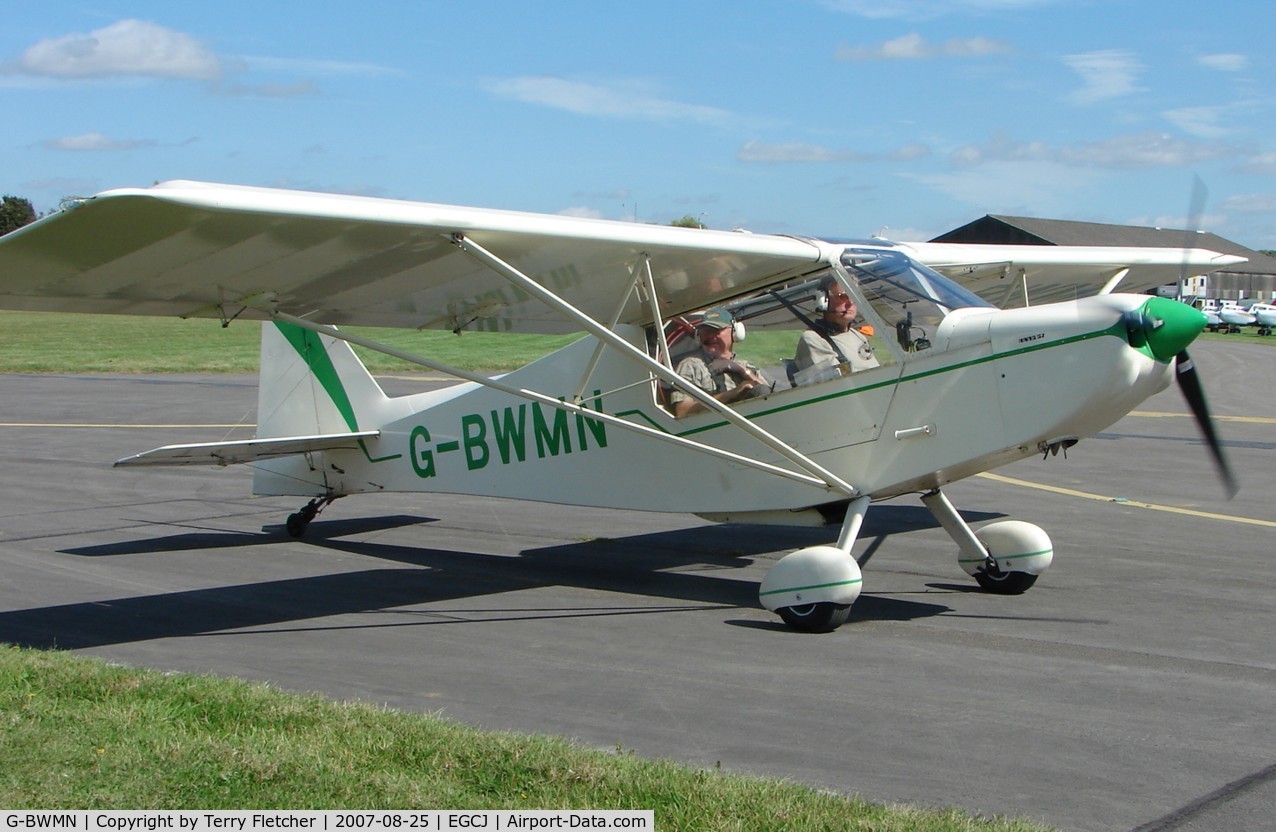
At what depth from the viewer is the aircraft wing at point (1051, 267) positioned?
10.3 metres

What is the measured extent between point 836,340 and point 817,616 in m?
1.94

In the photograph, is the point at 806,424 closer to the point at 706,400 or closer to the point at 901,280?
the point at 706,400

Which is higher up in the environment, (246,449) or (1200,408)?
(1200,408)

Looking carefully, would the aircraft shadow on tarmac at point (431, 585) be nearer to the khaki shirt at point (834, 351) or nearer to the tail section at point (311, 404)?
the tail section at point (311, 404)

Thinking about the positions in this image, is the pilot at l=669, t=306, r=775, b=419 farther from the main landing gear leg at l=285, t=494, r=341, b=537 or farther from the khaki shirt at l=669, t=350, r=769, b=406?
the main landing gear leg at l=285, t=494, r=341, b=537

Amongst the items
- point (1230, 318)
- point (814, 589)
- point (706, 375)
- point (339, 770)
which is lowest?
point (339, 770)

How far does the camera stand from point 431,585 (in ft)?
30.7

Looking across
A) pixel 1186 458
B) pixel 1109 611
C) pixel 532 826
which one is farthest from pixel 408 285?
pixel 1186 458

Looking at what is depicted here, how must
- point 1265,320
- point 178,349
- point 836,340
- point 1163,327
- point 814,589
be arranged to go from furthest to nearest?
1. point 1265,320
2. point 178,349
3. point 836,340
4. point 814,589
5. point 1163,327

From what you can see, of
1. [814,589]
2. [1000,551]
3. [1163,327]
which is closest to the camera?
[1163,327]

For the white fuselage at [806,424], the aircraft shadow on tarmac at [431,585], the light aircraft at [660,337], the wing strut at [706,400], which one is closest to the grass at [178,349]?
the aircraft shadow on tarmac at [431,585]

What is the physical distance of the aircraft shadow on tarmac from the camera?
797 cm

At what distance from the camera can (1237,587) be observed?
8.63 meters

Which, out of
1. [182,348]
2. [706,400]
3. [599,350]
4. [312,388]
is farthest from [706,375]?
[182,348]
